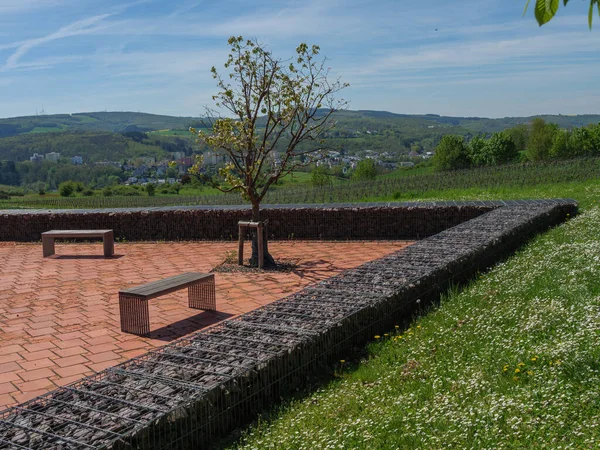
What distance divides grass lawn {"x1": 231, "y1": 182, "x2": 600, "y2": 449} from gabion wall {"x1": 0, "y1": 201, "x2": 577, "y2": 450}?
0.58ft

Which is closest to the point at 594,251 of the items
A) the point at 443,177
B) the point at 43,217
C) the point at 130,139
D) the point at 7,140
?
the point at 43,217

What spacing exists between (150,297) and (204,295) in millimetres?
941

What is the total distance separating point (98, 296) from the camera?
24.6ft

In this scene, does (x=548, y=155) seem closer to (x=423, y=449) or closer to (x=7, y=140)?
(x=423, y=449)

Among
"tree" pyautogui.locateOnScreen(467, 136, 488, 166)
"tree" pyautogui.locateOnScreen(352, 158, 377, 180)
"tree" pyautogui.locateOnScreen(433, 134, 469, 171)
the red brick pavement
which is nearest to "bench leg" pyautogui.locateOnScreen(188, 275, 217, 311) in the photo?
the red brick pavement

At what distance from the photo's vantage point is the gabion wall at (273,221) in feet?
37.0

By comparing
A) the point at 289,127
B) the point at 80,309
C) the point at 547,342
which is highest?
the point at 289,127

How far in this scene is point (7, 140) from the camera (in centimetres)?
12069

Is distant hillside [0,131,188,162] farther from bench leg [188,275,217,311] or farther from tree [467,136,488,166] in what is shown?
bench leg [188,275,217,311]

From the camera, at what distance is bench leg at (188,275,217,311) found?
670 centimetres

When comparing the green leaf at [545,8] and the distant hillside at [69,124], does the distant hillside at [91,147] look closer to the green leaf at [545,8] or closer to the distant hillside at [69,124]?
the distant hillside at [69,124]

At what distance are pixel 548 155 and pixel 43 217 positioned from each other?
7086 cm

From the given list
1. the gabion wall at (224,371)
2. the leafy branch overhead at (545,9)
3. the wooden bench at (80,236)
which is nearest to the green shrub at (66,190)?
the wooden bench at (80,236)

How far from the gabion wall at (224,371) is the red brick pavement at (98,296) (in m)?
1.31
